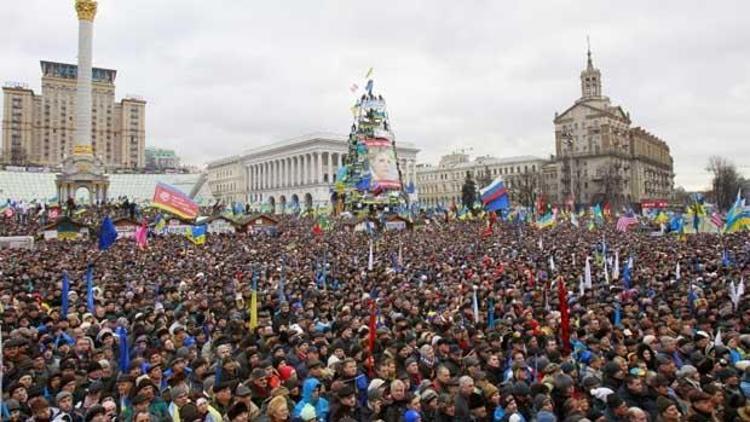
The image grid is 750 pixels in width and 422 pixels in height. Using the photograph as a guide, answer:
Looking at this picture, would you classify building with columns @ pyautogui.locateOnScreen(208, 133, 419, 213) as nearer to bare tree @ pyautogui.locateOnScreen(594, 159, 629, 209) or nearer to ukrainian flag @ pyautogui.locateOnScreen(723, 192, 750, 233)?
bare tree @ pyautogui.locateOnScreen(594, 159, 629, 209)

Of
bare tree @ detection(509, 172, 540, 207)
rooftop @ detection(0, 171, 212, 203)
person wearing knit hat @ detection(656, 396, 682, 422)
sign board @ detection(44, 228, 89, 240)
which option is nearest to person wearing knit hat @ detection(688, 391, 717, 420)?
person wearing knit hat @ detection(656, 396, 682, 422)

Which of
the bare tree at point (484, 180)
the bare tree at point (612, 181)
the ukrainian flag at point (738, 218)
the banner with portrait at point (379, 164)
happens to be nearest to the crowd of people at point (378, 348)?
the ukrainian flag at point (738, 218)

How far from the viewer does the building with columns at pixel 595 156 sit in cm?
9162

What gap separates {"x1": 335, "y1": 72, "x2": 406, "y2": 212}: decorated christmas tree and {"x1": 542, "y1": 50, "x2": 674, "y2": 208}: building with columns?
4772cm

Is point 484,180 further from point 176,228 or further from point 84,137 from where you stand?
point 176,228

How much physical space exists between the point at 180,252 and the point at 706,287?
694 inches

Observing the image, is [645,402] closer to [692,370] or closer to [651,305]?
[692,370]

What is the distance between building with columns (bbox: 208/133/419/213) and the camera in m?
105

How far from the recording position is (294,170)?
11169 centimetres

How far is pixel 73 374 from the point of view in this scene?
20.6ft

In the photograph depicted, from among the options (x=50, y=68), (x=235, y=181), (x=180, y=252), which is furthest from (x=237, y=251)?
(x=50, y=68)

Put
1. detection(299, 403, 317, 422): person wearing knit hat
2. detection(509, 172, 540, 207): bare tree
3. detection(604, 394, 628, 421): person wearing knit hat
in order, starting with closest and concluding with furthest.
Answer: detection(299, 403, 317, 422): person wearing knit hat < detection(604, 394, 628, 421): person wearing knit hat < detection(509, 172, 540, 207): bare tree

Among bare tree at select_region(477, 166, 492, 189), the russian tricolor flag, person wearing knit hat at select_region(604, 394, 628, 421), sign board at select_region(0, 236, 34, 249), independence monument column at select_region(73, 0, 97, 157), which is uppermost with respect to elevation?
independence monument column at select_region(73, 0, 97, 157)

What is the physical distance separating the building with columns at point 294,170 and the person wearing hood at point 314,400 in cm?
8620
